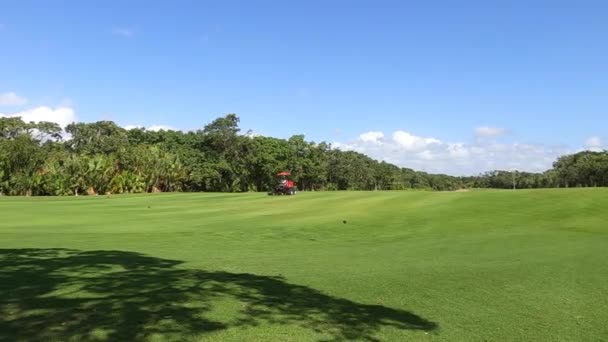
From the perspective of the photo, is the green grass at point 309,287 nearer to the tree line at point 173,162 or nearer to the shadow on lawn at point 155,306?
the shadow on lawn at point 155,306

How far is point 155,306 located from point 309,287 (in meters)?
2.47

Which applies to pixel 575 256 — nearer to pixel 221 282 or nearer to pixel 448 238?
pixel 448 238

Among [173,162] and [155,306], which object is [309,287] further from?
[173,162]

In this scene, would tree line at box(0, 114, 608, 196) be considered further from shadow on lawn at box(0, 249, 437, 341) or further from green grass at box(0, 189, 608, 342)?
shadow on lawn at box(0, 249, 437, 341)

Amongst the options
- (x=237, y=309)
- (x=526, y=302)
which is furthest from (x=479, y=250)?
(x=237, y=309)

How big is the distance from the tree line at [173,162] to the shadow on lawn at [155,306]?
64037 mm

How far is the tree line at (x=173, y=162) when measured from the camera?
6744 centimetres

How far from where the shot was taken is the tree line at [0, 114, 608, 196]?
6744cm

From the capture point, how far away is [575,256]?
39.1ft

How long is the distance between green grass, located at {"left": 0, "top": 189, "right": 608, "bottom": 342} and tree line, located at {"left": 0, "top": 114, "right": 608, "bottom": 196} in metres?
54.6

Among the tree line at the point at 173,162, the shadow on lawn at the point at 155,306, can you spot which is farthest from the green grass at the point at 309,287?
the tree line at the point at 173,162

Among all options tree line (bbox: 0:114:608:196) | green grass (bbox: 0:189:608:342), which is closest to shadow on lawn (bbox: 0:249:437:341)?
green grass (bbox: 0:189:608:342)

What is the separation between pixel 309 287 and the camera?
798cm

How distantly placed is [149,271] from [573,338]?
253 inches
